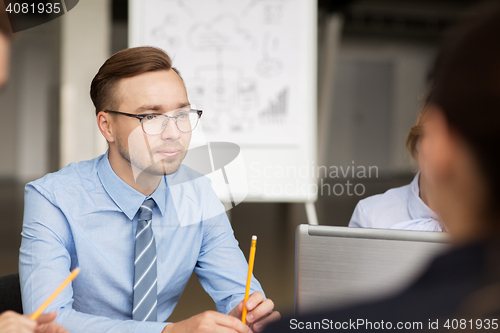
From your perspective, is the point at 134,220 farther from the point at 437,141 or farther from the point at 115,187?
the point at 437,141

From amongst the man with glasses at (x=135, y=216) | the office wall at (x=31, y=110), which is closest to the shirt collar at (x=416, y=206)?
the man with glasses at (x=135, y=216)

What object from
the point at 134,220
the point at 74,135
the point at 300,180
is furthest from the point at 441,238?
the point at 74,135

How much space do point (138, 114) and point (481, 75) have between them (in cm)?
90

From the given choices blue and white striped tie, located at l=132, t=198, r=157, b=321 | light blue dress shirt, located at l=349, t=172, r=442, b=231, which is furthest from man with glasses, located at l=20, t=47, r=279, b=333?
light blue dress shirt, located at l=349, t=172, r=442, b=231

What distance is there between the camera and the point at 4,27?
2.53ft

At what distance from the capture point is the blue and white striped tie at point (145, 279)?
968 millimetres

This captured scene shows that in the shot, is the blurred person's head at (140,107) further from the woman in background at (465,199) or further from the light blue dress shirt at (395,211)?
the woman in background at (465,199)

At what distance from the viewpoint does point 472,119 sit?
0.31 m

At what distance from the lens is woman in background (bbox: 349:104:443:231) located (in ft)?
3.80

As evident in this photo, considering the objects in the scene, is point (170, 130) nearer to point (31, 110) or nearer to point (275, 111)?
point (275, 111)

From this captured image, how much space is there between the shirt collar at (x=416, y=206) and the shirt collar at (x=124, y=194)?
72 centimetres

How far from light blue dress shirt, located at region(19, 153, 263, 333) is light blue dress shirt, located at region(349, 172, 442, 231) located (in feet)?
1.44

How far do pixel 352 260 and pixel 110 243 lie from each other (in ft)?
2.13

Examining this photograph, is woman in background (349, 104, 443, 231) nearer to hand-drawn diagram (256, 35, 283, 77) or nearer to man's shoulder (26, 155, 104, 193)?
man's shoulder (26, 155, 104, 193)
